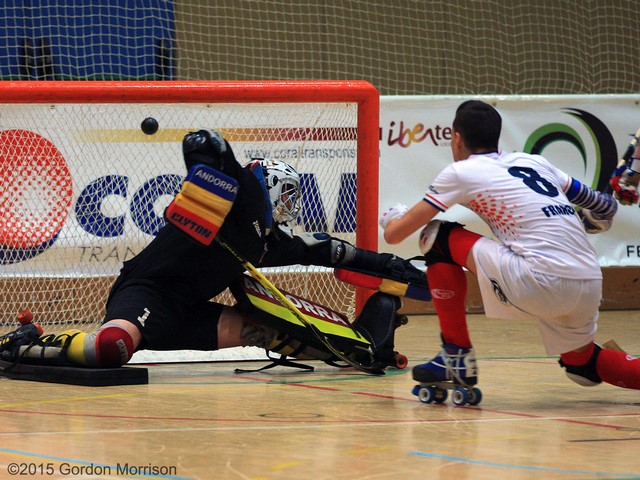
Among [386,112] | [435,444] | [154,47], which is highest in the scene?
[154,47]

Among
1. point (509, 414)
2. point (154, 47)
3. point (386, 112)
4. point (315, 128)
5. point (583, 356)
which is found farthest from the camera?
point (154, 47)

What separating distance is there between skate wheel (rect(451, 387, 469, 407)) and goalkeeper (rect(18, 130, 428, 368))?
1.09m

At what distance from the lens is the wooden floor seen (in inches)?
106

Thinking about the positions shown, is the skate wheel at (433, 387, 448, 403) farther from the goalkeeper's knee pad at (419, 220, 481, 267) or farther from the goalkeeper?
the goalkeeper

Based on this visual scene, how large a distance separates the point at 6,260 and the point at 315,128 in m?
2.04

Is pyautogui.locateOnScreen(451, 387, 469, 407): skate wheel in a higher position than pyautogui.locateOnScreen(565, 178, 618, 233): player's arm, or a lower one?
lower

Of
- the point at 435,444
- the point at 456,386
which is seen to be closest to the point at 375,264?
the point at 456,386

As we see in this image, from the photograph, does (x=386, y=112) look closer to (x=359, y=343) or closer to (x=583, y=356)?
(x=359, y=343)

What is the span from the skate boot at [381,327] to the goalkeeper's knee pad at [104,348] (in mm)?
1103

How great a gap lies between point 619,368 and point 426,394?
2.31 ft

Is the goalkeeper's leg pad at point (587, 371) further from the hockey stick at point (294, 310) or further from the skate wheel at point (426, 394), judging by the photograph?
the hockey stick at point (294, 310)

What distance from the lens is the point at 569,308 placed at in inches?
146

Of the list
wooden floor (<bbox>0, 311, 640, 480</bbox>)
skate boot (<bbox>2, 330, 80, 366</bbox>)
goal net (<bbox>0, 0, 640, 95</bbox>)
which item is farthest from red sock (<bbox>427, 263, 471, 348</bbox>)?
goal net (<bbox>0, 0, 640, 95</bbox>)

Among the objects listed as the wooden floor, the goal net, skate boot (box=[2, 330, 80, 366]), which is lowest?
the wooden floor
